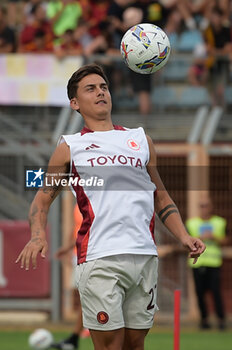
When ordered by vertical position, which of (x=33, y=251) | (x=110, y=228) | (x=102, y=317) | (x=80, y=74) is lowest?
(x=102, y=317)

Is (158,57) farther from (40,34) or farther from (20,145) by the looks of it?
(40,34)

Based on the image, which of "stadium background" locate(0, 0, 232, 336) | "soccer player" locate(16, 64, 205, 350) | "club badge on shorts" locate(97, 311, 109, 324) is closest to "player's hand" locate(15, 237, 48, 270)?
"soccer player" locate(16, 64, 205, 350)

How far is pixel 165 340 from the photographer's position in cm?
1343

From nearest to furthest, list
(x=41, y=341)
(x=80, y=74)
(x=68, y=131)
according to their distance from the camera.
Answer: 1. (x=80, y=74)
2. (x=41, y=341)
3. (x=68, y=131)

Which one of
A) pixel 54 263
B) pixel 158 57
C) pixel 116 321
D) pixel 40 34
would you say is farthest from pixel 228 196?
pixel 116 321

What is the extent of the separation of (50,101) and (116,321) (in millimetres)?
10126

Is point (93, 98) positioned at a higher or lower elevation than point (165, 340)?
higher

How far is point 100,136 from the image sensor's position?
628 centimetres

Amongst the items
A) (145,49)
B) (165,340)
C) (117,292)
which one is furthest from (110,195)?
(165,340)

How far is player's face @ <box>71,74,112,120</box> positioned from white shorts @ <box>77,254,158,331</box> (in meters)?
0.98

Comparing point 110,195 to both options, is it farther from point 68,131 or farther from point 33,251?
point 68,131

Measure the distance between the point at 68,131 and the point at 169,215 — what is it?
9090 millimetres

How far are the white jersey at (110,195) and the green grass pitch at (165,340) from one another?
6.26 m

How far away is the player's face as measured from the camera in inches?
249
